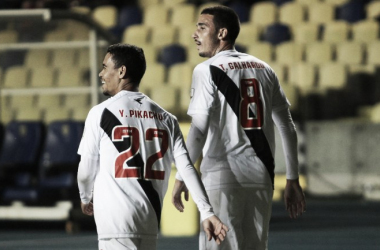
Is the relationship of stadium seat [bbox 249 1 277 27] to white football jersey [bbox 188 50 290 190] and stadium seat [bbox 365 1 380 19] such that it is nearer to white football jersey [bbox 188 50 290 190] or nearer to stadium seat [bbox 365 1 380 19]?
stadium seat [bbox 365 1 380 19]

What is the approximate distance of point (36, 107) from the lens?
1259 cm

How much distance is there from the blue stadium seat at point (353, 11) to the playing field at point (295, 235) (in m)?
4.55

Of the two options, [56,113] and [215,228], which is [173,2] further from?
[215,228]

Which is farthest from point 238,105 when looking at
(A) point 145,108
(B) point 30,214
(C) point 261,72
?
(B) point 30,214

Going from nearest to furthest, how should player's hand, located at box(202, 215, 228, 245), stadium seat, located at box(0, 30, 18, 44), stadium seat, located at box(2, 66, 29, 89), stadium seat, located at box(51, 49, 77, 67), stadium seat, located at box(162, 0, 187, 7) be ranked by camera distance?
player's hand, located at box(202, 215, 228, 245) < stadium seat, located at box(0, 30, 18, 44) < stadium seat, located at box(51, 49, 77, 67) < stadium seat, located at box(2, 66, 29, 89) < stadium seat, located at box(162, 0, 187, 7)

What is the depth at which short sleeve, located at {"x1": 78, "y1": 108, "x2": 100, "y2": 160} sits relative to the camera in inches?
143

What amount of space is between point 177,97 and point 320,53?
268cm

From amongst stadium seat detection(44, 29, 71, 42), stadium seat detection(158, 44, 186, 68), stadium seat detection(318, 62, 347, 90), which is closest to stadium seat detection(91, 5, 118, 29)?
stadium seat detection(158, 44, 186, 68)

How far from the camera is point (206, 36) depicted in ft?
14.2

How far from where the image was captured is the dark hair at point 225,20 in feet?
14.1

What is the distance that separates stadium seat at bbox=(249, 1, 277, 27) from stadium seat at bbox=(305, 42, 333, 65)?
130 cm

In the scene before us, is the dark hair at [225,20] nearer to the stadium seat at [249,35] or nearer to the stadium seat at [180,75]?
the stadium seat at [180,75]

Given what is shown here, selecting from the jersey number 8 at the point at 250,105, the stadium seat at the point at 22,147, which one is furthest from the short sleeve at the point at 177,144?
the stadium seat at the point at 22,147

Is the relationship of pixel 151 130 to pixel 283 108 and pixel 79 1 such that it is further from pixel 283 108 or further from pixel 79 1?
pixel 79 1
